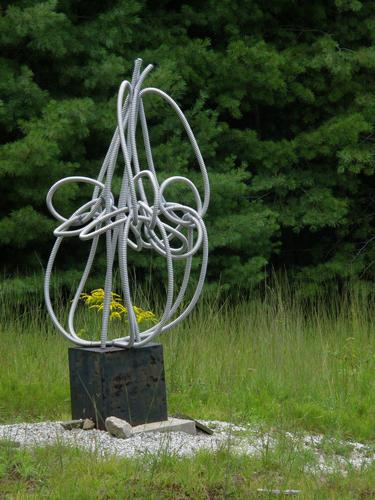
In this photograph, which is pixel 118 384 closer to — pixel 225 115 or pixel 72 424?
pixel 72 424

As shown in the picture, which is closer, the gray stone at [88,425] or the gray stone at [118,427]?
the gray stone at [118,427]

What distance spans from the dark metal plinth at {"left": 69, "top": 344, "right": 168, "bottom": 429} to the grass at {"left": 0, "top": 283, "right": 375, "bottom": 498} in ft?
1.95

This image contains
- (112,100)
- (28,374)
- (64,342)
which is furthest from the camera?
(112,100)

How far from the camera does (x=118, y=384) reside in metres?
4.83

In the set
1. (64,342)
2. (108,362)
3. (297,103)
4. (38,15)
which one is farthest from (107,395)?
(297,103)

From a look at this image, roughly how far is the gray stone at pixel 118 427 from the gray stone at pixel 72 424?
0.22 metres

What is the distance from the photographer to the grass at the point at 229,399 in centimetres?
387

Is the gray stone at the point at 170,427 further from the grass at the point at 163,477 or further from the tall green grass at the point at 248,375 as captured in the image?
the grass at the point at 163,477

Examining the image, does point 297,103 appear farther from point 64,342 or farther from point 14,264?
point 64,342

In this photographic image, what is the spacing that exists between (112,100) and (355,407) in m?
5.56

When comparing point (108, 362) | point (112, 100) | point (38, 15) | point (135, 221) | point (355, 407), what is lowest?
point (355, 407)

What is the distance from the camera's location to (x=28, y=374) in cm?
623

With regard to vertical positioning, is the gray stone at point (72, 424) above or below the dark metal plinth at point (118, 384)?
below

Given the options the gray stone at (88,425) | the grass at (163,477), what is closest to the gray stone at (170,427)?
the gray stone at (88,425)
